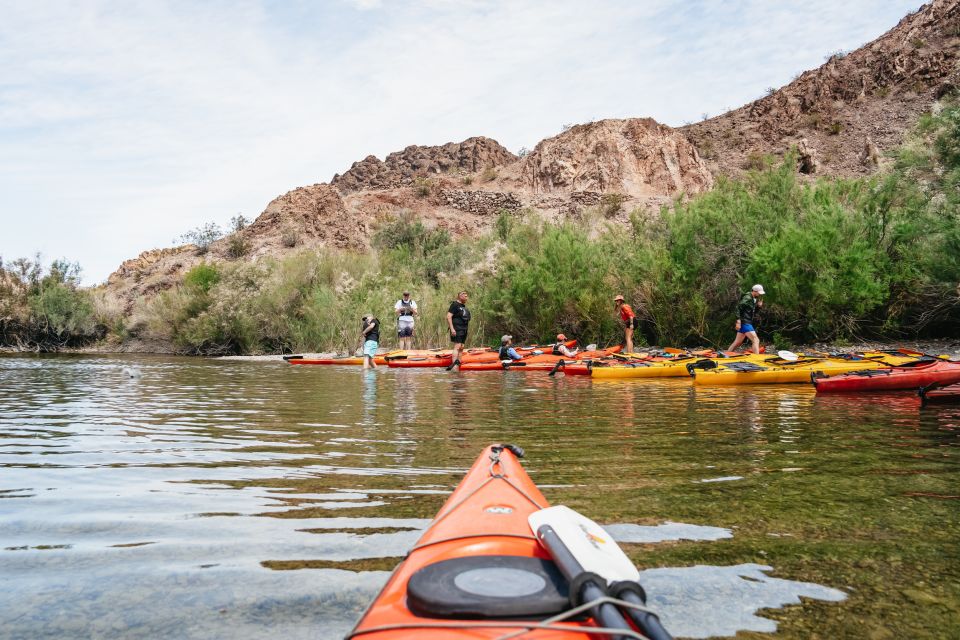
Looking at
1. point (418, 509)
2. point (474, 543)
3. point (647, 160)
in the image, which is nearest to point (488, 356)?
point (418, 509)

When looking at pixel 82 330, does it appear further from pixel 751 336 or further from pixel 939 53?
pixel 939 53

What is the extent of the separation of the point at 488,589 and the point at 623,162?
57734 millimetres

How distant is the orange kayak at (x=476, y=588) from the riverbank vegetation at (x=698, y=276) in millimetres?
14091

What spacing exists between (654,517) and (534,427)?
140 inches

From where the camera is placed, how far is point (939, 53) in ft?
165

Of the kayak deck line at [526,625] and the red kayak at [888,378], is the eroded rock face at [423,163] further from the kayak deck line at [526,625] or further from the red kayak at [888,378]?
the kayak deck line at [526,625]

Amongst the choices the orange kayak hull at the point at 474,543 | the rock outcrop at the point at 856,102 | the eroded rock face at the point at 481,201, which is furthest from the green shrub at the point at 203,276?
the rock outcrop at the point at 856,102

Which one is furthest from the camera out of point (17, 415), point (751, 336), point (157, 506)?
point (751, 336)

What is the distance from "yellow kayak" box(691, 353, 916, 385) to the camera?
36.0 feet

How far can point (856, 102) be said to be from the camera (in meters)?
54.2

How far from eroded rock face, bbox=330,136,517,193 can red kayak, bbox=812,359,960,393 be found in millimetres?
65517

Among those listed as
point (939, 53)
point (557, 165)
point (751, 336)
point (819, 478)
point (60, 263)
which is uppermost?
point (939, 53)

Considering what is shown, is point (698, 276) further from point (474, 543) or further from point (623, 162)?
point (623, 162)

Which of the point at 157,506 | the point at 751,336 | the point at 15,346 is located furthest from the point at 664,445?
the point at 15,346
